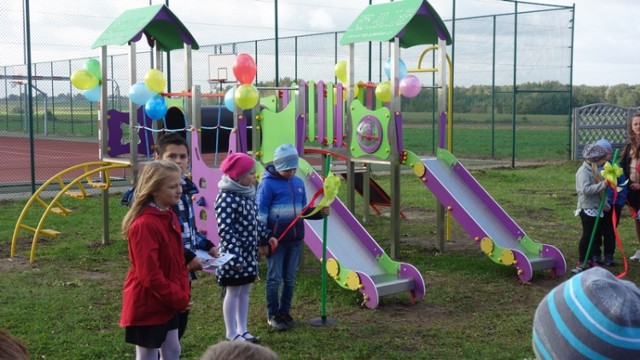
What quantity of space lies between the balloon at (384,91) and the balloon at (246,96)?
6.38 ft

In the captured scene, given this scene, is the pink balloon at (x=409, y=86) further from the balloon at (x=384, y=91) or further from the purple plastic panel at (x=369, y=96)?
the purple plastic panel at (x=369, y=96)

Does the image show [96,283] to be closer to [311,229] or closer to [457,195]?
[311,229]

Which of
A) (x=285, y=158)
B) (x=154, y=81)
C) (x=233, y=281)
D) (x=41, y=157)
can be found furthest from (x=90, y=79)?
(x=41, y=157)

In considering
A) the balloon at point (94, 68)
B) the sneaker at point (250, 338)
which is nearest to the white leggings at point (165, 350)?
the sneaker at point (250, 338)

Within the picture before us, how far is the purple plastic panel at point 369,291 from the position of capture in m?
6.24

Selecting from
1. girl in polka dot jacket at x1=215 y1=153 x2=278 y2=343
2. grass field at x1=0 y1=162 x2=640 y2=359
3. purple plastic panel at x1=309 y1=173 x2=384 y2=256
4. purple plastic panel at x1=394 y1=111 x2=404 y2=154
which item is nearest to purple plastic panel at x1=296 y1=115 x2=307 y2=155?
purple plastic panel at x1=309 y1=173 x2=384 y2=256

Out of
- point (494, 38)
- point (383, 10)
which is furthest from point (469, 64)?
point (383, 10)

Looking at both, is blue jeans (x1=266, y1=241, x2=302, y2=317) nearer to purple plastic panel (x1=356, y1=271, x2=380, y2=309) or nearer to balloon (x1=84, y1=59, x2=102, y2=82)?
purple plastic panel (x1=356, y1=271, x2=380, y2=309)

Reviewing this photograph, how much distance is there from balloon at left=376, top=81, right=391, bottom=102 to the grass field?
1751 mm

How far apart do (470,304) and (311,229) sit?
1.54 metres

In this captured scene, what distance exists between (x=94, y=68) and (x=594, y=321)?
798 cm

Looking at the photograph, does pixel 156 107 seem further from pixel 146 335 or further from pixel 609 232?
pixel 609 232

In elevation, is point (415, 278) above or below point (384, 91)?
below

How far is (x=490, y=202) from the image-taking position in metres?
8.29
